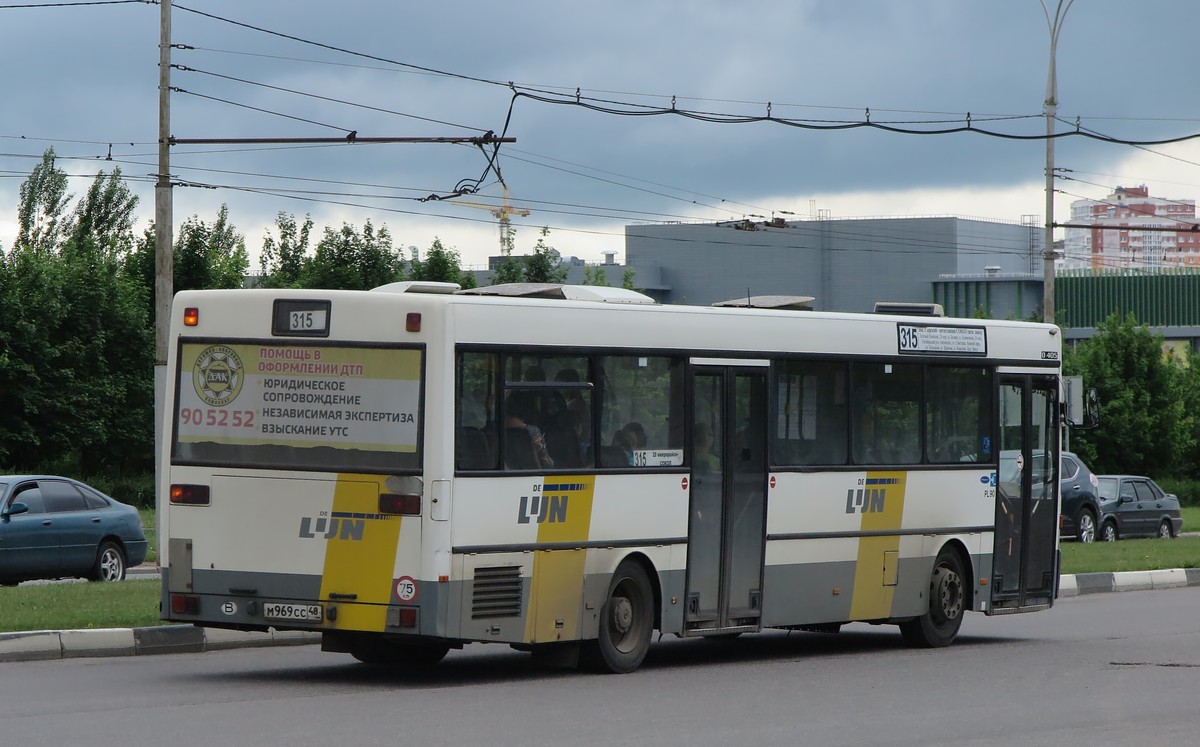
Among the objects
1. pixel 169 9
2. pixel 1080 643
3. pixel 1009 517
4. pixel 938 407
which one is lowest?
pixel 1080 643

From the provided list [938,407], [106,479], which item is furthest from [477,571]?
[106,479]

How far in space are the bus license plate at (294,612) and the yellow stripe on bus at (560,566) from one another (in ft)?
4.66

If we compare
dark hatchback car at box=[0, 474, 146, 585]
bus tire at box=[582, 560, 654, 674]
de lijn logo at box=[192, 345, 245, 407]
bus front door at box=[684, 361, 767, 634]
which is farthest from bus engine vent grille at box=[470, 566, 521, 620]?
dark hatchback car at box=[0, 474, 146, 585]

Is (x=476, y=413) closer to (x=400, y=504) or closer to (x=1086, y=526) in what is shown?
(x=400, y=504)

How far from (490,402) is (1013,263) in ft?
311

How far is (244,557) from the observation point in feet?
38.3

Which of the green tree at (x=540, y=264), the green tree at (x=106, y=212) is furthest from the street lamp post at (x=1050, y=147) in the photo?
the green tree at (x=106, y=212)

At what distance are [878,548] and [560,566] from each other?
3.81 m

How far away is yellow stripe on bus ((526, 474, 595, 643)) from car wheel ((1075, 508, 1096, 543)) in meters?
23.2

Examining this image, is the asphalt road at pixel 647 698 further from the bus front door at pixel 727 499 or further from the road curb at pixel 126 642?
the bus front door at pixel 727 499

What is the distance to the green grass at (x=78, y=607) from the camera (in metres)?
14.0

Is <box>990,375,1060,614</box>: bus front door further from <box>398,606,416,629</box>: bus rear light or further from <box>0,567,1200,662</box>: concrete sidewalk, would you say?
<box>398,606,416,629</box>: bus rear light

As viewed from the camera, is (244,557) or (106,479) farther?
(106,479)

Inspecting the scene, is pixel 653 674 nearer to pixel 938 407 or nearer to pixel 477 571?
pixel 477 571
